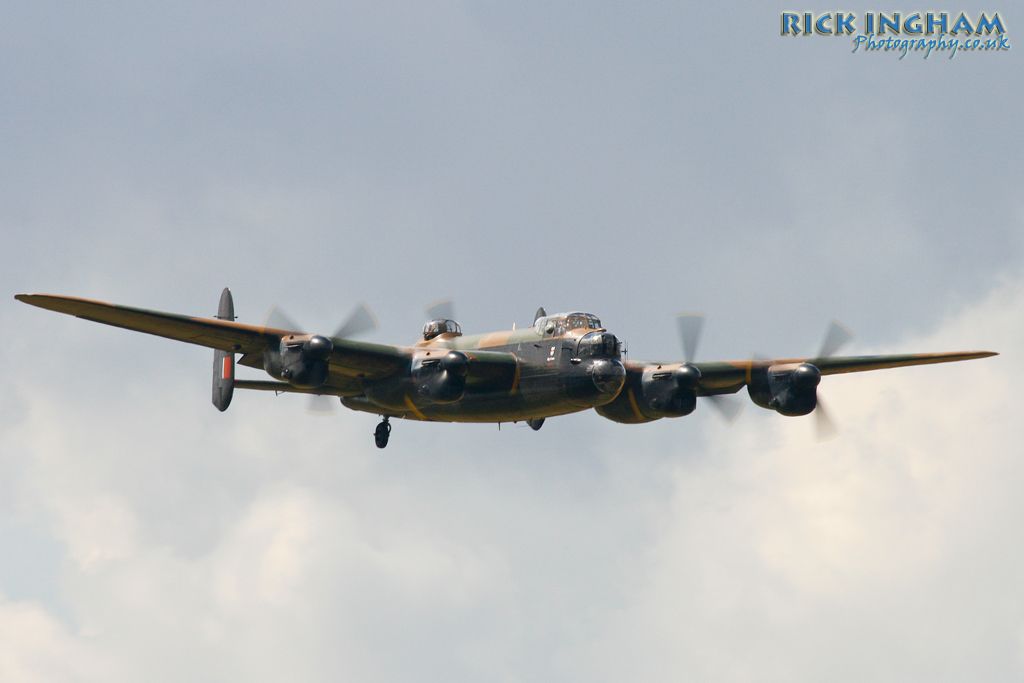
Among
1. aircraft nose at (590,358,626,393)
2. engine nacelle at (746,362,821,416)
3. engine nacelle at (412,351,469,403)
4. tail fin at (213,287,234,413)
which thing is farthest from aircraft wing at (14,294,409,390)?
engine nacelle at (746,362,821,416)

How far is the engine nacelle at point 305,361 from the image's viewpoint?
35219 millimetres

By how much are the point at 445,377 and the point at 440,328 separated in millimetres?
8063

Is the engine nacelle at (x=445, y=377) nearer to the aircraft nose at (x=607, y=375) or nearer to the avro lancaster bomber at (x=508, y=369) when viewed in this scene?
the avro lancaster bomber at (x=508, y=369)

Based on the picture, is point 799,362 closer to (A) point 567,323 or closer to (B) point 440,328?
(A) point 567,323

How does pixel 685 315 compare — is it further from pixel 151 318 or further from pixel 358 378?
pixel 151 318

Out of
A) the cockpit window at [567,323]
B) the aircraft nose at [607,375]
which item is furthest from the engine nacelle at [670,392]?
the cockpit window at [567,323]

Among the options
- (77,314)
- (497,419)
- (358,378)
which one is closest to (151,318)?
(77,314)

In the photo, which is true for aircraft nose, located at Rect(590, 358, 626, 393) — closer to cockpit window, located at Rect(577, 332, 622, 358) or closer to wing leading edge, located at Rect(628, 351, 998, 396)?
cockpit window, located at Rect(577, 332, 622, 358)

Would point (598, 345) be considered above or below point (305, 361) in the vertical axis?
above

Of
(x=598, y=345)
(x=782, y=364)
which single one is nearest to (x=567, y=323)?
(x=598, y=345)

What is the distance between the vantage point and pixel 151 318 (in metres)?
34.5

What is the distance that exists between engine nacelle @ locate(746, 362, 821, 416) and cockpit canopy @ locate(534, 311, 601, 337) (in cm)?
729

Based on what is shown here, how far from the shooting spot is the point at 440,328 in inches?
1732

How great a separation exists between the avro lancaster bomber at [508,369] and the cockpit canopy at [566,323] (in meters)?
0.05
